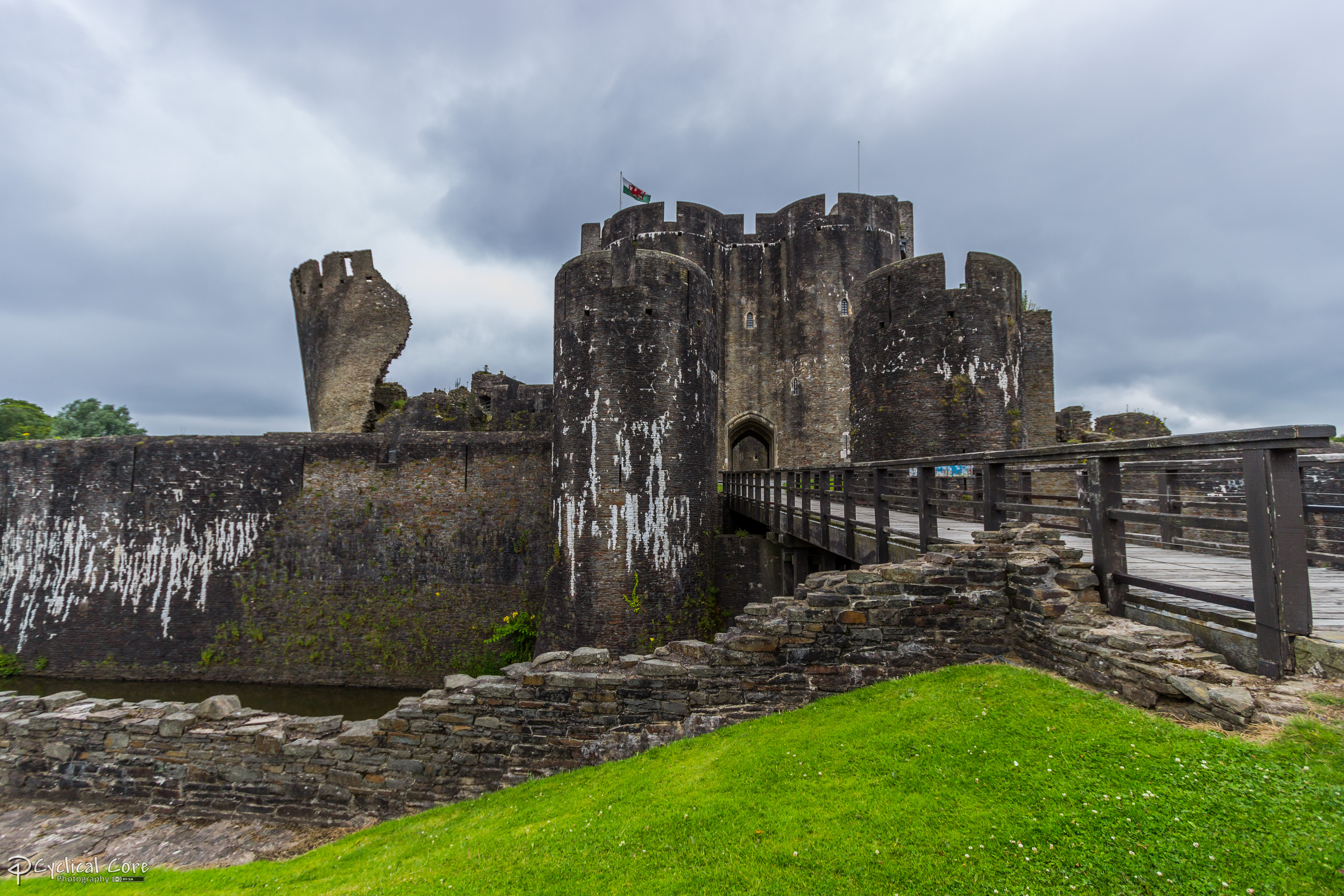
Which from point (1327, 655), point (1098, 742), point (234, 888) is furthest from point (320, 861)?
point (1327, 655)

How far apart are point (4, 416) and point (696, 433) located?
39331 millimetres

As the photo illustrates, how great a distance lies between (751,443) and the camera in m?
24.4

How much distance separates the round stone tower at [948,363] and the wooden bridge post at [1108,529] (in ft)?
19.6

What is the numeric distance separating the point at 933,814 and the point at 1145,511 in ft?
12.7

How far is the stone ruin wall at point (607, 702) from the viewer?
429 cm

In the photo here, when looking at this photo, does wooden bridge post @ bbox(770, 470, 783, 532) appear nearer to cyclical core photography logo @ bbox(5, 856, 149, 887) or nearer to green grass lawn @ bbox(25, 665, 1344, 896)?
green grass lawn @ bbox(25, 665, 1344, 896)

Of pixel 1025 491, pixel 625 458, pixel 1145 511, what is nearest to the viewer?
pixel 1145 511

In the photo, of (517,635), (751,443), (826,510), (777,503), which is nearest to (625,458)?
(777,503)

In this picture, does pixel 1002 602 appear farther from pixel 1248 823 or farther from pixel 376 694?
pixel 376 694

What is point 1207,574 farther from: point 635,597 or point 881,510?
point 635,597

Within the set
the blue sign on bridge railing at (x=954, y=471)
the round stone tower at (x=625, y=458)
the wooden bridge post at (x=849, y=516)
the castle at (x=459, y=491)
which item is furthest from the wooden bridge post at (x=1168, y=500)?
the round stone tower at (x=625, y=458)

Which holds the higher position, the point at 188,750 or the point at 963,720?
the point at 963,720

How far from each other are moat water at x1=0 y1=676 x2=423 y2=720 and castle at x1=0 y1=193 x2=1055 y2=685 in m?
0.27

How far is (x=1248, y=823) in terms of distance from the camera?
2.42 m
